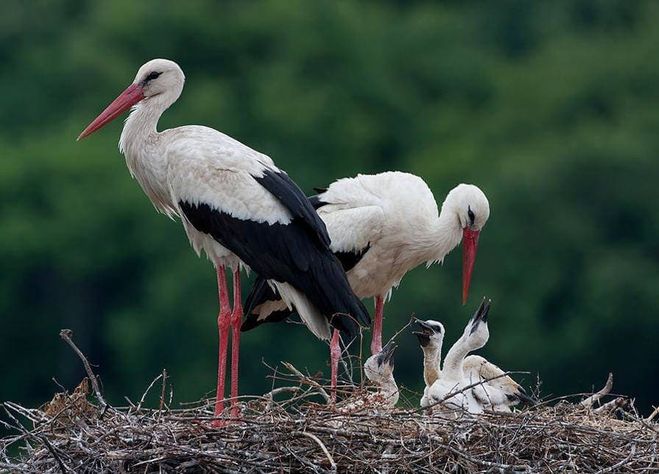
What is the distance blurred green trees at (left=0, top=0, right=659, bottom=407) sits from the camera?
77.2 feet

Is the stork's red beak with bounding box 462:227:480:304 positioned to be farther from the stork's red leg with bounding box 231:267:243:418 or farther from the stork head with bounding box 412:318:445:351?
the stork's red leg with bounding box 231:267:243:418

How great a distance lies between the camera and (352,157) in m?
28.5

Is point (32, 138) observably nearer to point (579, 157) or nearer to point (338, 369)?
point (579, 157)

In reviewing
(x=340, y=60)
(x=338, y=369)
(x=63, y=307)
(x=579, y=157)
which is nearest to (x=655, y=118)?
(x=579, y=157)

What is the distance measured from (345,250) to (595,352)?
12692 millimetres

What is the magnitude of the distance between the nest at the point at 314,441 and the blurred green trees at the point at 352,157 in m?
11.5

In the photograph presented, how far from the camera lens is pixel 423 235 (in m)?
11.4

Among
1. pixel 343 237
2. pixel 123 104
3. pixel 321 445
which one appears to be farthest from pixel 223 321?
pixel 321 445

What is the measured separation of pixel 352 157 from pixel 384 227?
680 inches

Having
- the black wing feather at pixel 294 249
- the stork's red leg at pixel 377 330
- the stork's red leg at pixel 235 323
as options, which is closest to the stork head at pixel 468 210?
the stork's red leg at pixel 377 330

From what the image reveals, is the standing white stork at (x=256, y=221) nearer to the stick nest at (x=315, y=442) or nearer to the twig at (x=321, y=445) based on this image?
the stick nest at (x=315, y=442)

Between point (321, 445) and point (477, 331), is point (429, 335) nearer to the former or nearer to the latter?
point (477, 331)

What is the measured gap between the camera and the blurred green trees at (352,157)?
77.2ft

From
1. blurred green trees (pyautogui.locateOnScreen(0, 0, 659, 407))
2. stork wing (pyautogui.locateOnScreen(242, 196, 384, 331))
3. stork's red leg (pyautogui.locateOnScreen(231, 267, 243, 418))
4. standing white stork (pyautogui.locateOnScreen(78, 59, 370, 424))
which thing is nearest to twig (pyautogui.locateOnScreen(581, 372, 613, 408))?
standing white stork (pyautogui.locateOnScreen(78, 59, 370, 424))
